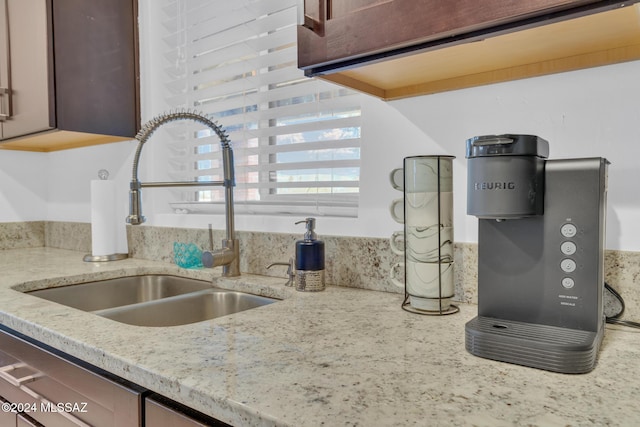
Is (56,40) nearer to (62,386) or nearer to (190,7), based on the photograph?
(190,7)

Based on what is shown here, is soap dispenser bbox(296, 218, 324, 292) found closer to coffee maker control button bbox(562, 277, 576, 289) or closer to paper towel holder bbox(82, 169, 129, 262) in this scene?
coffee maker control button bbox(562, 277, 576, 289)

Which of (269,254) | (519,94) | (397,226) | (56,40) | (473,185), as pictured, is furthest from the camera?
(56,40)

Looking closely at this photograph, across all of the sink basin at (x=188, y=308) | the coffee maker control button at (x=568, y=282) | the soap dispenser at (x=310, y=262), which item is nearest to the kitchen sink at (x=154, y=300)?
the sink basin at (x=188, y=308)

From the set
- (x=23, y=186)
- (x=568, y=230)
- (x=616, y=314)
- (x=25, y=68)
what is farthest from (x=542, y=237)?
(x=23, y=186)

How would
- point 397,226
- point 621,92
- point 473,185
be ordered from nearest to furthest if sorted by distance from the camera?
point 473,185, point 621,92, point 397,226

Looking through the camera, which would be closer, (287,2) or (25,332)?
(25,332)

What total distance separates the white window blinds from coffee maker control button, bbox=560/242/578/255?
2.24 ft

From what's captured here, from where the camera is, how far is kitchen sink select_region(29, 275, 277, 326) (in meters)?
1.24

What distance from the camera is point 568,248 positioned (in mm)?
682

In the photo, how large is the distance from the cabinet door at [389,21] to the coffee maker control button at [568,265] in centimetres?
36

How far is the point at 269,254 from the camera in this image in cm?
139

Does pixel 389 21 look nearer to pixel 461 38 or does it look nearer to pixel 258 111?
pixel 461 38

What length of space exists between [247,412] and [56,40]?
5.56ft

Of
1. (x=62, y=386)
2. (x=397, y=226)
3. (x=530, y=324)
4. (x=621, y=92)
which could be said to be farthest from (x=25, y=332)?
(x=621, y=92)
